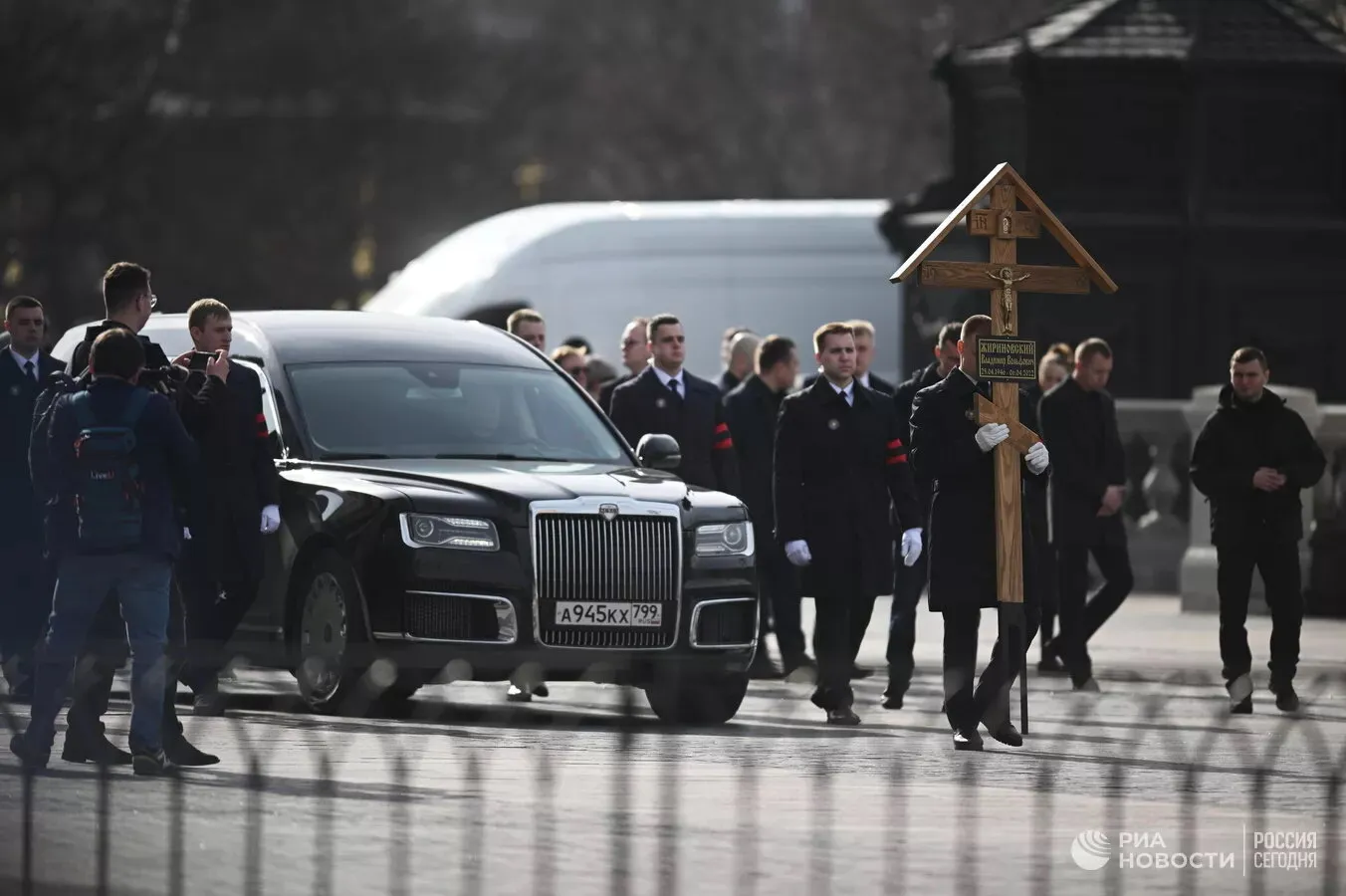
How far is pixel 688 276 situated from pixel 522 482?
1532 cm

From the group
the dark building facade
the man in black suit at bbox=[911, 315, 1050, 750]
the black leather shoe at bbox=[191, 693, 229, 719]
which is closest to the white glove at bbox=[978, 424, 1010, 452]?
the man in black suit at bbox=[911, 315, 1050, 750]

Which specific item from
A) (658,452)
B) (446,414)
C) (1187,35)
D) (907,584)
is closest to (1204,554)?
(1187,35)

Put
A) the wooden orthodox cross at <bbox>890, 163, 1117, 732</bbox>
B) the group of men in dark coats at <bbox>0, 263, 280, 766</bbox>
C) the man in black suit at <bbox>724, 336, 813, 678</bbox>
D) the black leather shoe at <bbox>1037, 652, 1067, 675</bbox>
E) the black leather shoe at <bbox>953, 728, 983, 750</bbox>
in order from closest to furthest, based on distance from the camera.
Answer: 1. the black leather shoe at <bbox>953, 728, 983, 750</bbox>
2. the wooden orthodox cross at <bbox>890, 163, 1117, 732</bbox>
3. the group of men in dark coats at <bbox>0, 263, 280, 766</bbox>
4. the man in black suit at <bbox>724, 336, 813, 678</bbox>
5. the black leather shoe at <bbox>1037, 652, 1067, 675</bbox>

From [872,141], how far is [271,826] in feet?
190

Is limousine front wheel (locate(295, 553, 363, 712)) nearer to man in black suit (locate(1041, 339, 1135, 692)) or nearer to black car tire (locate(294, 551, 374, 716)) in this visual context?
black car tire (locate(294, 551, 374, 716))

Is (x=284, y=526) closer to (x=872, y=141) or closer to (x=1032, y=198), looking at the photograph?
(x=1032, y=198)

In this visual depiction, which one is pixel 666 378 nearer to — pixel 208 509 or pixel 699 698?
pixel 699 698

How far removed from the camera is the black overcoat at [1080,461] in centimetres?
1714

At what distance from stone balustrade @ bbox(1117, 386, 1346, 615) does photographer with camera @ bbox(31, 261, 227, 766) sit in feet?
31.6

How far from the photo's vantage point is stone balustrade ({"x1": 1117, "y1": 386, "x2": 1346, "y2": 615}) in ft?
71.2

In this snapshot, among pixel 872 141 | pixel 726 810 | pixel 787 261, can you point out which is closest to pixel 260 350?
pixel 726 810

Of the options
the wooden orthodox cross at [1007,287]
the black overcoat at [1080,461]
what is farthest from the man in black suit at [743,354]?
the wooden orthodox cross at [1007,287]

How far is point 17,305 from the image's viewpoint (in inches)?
600

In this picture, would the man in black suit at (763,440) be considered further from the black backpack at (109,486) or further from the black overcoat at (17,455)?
the black backpack at (109,486)
